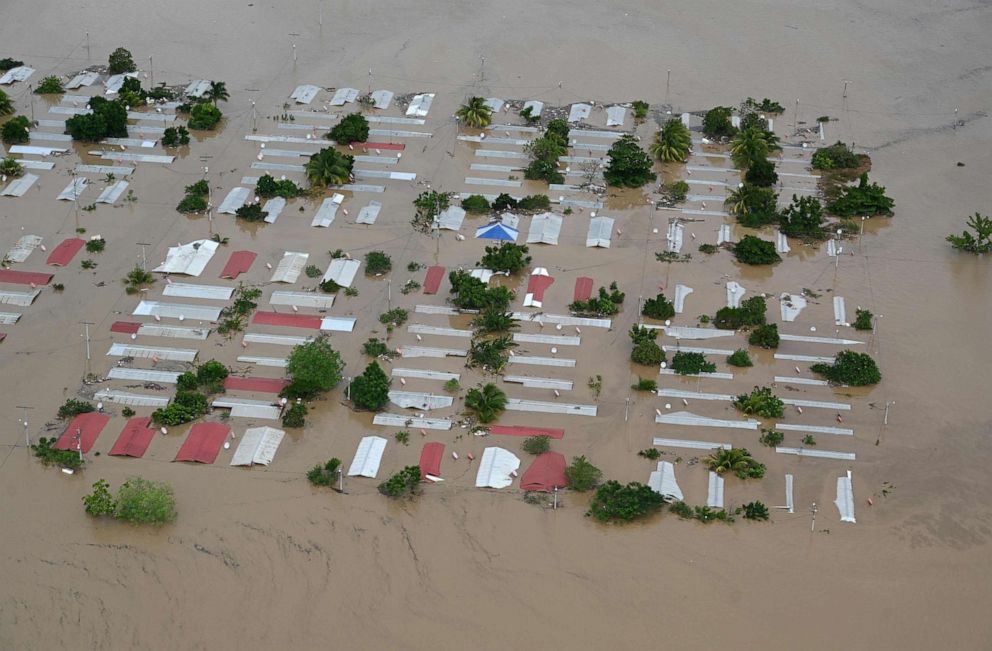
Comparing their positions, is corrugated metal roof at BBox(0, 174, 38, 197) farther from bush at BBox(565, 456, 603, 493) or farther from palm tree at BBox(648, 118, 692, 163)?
bush at BBox(565, 456, 603, 493)

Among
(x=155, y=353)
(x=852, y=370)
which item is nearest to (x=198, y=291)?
(x=155, y=353)

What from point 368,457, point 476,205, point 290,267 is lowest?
point 368,457

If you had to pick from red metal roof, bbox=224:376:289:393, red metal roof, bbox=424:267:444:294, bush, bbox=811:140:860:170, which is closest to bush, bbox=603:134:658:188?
bush, bbox=811:140:860:170

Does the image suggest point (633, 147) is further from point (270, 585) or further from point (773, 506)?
point (270, 585)

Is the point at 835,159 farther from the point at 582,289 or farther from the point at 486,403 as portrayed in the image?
the point at 486,403

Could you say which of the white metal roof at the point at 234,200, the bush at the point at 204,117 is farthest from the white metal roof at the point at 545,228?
the bush at the point at 204,117
